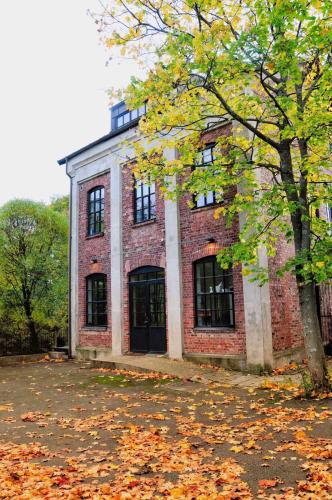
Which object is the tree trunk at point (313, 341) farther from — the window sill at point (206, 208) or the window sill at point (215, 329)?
the window sill at point (206, 208)

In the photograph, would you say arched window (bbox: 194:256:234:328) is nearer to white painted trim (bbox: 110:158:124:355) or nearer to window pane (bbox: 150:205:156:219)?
window pane (bbox: 150:205:156:219)

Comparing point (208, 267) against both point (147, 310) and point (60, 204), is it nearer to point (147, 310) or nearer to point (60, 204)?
point (147, 310)

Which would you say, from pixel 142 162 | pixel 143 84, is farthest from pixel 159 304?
pixel 143 84

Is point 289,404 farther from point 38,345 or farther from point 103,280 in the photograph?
point 38,345

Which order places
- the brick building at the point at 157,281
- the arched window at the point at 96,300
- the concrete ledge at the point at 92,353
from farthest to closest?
the arched window at the point at 96,300 → the concrete ledge at the point at 92,353 → the brick building at the point at 157,281

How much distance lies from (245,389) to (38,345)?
9.78 metres

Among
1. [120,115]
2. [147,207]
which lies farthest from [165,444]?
[120,115]

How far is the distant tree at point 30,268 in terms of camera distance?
47.0 feet

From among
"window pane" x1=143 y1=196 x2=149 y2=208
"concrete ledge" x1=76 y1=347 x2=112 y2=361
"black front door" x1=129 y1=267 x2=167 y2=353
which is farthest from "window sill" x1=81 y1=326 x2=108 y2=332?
"window pane" x1=143 y1=196 x2=149 y2=208

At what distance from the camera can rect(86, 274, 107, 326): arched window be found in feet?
46.4

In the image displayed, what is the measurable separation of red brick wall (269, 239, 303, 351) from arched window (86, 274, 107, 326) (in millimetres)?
6383

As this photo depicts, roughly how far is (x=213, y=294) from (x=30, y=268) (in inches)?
286

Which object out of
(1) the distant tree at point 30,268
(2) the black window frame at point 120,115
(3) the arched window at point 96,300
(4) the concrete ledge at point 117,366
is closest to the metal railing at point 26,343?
(1) the distant tree at point 30,268

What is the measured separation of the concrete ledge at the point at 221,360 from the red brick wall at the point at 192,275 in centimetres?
13
